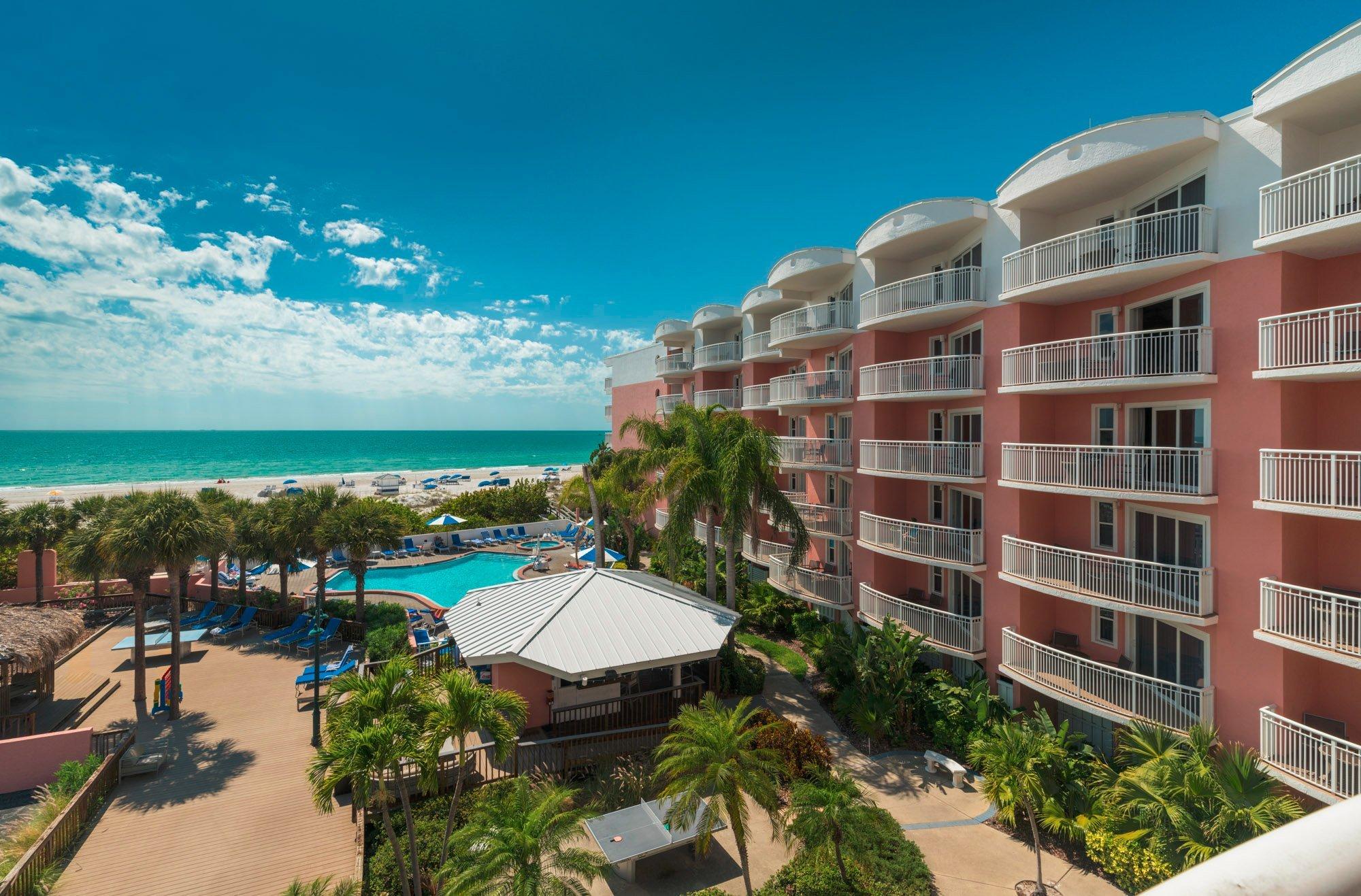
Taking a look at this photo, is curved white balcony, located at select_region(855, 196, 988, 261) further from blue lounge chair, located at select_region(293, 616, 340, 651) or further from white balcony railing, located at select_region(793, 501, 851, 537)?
blue lounge chair, located at select_region(293, 616, 340, 651)

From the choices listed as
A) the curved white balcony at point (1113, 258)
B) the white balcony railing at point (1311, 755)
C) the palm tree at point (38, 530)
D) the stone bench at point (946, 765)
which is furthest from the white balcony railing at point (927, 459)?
the palm tree at point (38, 530)

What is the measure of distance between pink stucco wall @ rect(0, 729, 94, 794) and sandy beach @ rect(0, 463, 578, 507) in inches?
2014

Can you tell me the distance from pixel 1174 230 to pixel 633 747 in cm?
1548

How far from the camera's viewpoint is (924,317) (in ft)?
56.8

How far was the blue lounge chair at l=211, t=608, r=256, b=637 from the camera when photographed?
898 inches

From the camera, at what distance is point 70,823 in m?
11.7

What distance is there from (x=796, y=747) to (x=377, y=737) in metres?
8.87

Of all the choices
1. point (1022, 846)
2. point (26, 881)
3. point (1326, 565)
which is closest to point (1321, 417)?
point (1326, 565)

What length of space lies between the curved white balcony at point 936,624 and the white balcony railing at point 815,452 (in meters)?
4.71

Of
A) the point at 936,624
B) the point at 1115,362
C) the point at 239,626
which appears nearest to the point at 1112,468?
the point at 1115,362

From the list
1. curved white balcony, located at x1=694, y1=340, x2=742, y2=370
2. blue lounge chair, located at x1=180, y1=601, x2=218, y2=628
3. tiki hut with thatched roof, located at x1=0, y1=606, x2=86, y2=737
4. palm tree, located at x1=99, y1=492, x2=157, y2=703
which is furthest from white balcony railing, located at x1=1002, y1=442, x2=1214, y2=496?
blue lounge chair, located at x1=180, y1=601, x2=218, y2=628

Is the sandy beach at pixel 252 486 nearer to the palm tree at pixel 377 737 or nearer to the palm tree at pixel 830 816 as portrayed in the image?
the palm tree at pixel 377 737

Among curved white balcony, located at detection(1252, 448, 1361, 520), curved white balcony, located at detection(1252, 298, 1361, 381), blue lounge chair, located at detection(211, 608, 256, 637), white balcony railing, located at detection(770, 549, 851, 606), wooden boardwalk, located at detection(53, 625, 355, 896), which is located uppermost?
curved white balcony, located at detection(1252, 298, 1361, 381)

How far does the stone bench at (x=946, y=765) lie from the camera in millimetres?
13711
